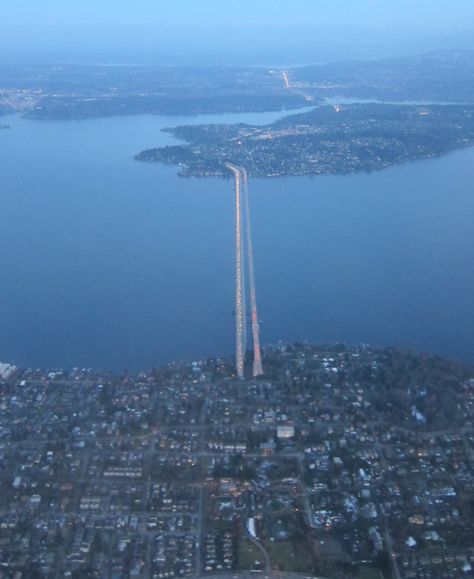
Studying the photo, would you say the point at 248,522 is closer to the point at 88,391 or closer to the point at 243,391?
the point at 243,391

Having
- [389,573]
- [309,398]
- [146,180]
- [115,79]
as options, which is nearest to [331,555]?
[389,573]

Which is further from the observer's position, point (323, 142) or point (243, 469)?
point (323, 142)

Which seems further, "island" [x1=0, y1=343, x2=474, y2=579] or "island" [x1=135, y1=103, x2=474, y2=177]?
"island" [x1=135, y1=103, x2=474, y2=177]

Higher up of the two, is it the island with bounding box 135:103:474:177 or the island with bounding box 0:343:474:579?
the island with bounding box 135:103:474:177

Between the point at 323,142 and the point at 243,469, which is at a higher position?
the point at 323,142
